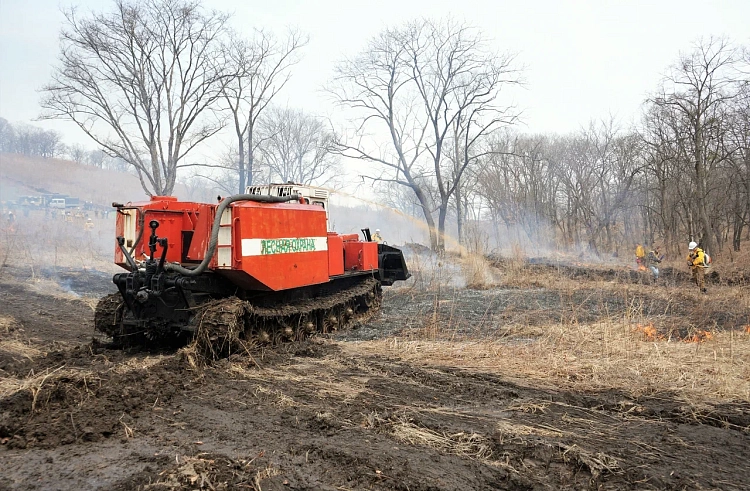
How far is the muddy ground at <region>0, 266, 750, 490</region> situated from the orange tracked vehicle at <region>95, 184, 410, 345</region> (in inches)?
30.7

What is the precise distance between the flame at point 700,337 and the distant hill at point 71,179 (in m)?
50.7

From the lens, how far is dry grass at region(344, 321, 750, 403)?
614 centimetres

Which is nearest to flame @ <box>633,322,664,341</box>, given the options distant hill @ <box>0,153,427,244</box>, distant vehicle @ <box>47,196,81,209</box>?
distant vehicle @ <box>47,196,81,209</box>

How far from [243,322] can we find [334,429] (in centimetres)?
386

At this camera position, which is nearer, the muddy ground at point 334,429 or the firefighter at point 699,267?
the muddy ground at point 334,429

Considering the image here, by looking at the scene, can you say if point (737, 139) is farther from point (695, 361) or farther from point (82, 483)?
point (82, 483)

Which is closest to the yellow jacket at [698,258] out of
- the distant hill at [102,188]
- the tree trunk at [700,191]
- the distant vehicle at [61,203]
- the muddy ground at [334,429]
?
the tree trunk at [700,191]

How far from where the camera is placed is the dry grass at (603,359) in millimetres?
6141

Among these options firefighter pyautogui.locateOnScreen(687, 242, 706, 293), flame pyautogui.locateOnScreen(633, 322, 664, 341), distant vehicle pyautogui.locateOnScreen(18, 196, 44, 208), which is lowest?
flame pyautogui.locateOnScreen(633, 322, 664, 341)

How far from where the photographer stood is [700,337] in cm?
880

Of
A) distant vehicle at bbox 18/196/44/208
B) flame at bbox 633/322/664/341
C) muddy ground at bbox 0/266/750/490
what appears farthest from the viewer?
distant vehicle at bbox 18/196/44/208

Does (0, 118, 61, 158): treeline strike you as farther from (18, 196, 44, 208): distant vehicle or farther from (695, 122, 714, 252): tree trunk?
(695, 122, 714, 252): tree trunk

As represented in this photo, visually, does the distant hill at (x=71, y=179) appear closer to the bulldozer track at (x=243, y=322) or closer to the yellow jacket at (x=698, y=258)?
the bulldozer track at (x=243, y=322)

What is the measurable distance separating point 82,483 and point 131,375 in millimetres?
2725
